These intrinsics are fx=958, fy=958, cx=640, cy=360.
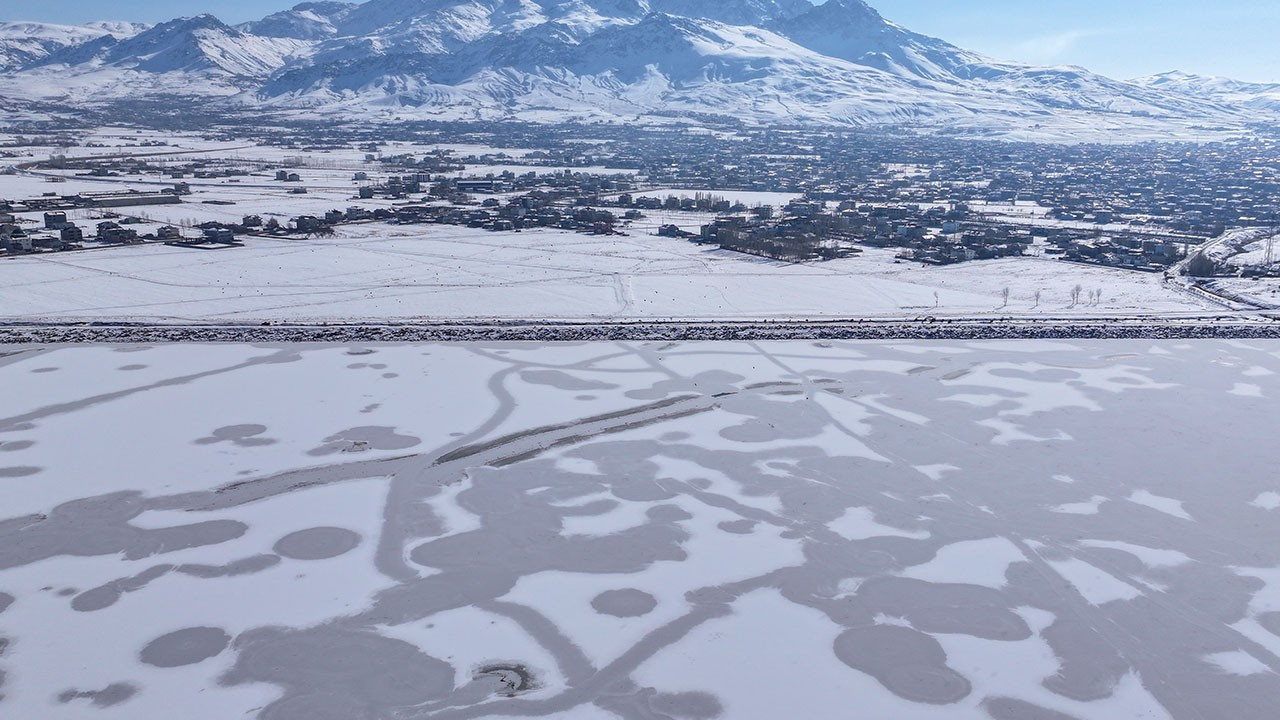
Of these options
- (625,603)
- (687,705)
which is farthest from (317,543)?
(687,705)

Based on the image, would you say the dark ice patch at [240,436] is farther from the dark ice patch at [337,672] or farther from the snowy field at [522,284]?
the snowy field at [522,284]

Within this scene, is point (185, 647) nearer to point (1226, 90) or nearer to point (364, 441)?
point (364, 441)

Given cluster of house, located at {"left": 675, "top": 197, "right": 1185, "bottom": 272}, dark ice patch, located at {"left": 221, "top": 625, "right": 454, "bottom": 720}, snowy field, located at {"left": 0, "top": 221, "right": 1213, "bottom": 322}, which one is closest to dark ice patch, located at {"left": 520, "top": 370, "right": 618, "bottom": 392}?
snowy field, located at {"left": 0, "top": 221, "right": 1213, "bottom": 322}

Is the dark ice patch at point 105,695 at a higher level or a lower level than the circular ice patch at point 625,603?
lower

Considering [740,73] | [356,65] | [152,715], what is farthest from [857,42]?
[152,715]

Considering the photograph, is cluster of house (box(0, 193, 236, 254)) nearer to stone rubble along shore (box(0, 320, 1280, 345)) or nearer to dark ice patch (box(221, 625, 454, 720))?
stone rubble along shore (box(0, 320, 1280, 345))

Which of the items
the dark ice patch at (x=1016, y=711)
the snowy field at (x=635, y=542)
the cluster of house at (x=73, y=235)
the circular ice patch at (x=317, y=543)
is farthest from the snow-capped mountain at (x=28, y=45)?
the dark ice patch at (x=1016, y=711)
